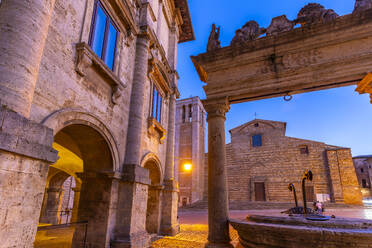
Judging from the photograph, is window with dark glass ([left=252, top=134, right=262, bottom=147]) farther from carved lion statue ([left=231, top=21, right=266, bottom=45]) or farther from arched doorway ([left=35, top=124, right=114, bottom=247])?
arched doorway ([left=35, top=124, right=114, bottom=247])

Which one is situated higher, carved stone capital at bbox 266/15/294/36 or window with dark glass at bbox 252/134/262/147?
window with dark glass at bbox 252/134/262/147

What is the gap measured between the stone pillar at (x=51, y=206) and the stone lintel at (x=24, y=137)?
10.3m

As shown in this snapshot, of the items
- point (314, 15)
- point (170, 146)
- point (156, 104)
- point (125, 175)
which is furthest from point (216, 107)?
point (170, 146)

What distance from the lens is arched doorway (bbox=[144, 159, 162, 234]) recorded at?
9.64 meters

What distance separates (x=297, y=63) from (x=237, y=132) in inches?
994

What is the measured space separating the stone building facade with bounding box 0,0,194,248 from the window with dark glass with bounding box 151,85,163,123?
51 millimetres

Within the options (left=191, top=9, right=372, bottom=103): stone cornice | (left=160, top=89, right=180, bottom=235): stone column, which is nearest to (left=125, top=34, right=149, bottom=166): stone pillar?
(left=191, top=9, right=372, bottom=103): stone cornice

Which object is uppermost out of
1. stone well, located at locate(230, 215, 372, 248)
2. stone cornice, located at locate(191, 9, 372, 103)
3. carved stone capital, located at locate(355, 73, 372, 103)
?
stone cornice, located at locate(191, 9, 372, 103)

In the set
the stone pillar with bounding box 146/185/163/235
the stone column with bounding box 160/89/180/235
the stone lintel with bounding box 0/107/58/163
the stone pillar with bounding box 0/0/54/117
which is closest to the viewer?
the stone lintel with bounding box 0/107/58/163

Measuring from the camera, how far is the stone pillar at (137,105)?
7.22 metres

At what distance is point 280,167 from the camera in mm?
25438

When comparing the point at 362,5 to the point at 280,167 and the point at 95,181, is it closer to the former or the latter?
the point at 95,181

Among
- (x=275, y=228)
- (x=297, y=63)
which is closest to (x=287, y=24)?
(x=297, y=63)

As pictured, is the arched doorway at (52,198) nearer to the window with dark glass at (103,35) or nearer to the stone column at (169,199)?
the stone column at (169,199)
